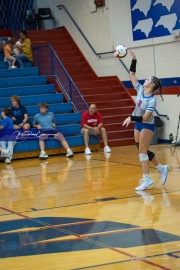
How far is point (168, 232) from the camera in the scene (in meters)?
6.21

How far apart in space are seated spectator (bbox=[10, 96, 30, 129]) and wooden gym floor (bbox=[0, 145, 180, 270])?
2.78m

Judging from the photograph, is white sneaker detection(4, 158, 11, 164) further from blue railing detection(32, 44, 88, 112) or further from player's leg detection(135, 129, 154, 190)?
player's leg detection(135, 129, 154, 190)

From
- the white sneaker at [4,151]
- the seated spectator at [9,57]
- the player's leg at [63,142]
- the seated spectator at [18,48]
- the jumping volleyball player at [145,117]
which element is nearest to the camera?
the jumping volleyball player at [145,117]

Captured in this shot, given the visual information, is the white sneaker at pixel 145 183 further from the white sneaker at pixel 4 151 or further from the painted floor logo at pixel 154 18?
the painted floor logo at pixel 154 18

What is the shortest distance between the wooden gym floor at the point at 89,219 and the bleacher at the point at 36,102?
2.80 m

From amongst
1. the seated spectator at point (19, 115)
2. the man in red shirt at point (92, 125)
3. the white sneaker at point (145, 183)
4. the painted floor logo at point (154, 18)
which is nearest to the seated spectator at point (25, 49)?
the painted floor logo at point (154, 18)

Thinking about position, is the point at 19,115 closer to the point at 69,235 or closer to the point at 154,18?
the point at 154,18

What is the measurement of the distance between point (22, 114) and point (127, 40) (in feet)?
15.1

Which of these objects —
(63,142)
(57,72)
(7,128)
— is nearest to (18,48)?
(57,72)

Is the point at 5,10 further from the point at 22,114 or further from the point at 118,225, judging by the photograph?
the point at 118,225

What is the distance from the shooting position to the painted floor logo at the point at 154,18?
1575 centimetres

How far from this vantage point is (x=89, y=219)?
23.2 ft

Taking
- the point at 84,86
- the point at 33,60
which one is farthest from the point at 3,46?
the point at 84,86

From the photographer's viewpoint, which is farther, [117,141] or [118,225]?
[117,141]
